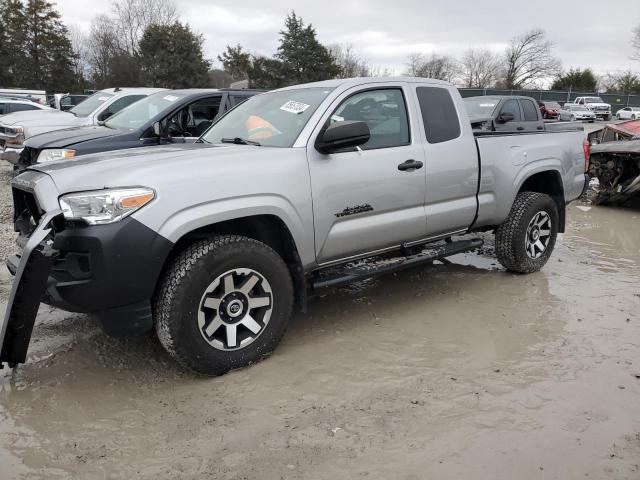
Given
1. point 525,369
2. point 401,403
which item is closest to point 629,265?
point 525,369

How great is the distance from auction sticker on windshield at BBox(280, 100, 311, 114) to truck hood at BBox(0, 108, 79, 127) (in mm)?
7260

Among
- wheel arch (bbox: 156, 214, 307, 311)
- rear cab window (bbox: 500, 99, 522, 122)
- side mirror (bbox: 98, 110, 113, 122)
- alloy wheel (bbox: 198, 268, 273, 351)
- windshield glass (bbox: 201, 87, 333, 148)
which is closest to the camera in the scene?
alloy wheel (bbox: 198, 268, 273, 351)

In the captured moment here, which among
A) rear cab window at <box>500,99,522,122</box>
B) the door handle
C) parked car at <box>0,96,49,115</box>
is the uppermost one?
parked car at <box>0,96,49,115</box>

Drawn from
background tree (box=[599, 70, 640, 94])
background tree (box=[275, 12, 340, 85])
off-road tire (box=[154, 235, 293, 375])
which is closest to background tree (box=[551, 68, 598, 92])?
background tree (box=[599, 70, 640, 94])

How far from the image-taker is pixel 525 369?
3570mm

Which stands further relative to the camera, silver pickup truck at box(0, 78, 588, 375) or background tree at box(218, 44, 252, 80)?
background tree at box(218, 44, 252, 80)

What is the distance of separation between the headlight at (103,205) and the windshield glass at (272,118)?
1.20m

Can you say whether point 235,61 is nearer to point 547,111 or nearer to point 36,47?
point 36,47

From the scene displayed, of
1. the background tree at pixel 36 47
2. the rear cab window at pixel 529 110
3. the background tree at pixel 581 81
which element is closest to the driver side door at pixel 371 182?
the rear cab window at pixel 529 110

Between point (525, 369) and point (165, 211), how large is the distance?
2.54m

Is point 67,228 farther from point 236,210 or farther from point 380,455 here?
point 380,455

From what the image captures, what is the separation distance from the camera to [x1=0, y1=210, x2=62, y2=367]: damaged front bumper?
9.13ft

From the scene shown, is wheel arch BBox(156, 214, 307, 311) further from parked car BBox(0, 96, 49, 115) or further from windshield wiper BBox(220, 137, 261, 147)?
parked car BBox(0, 96, 49, 115)

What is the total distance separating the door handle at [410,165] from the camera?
4.11 m
